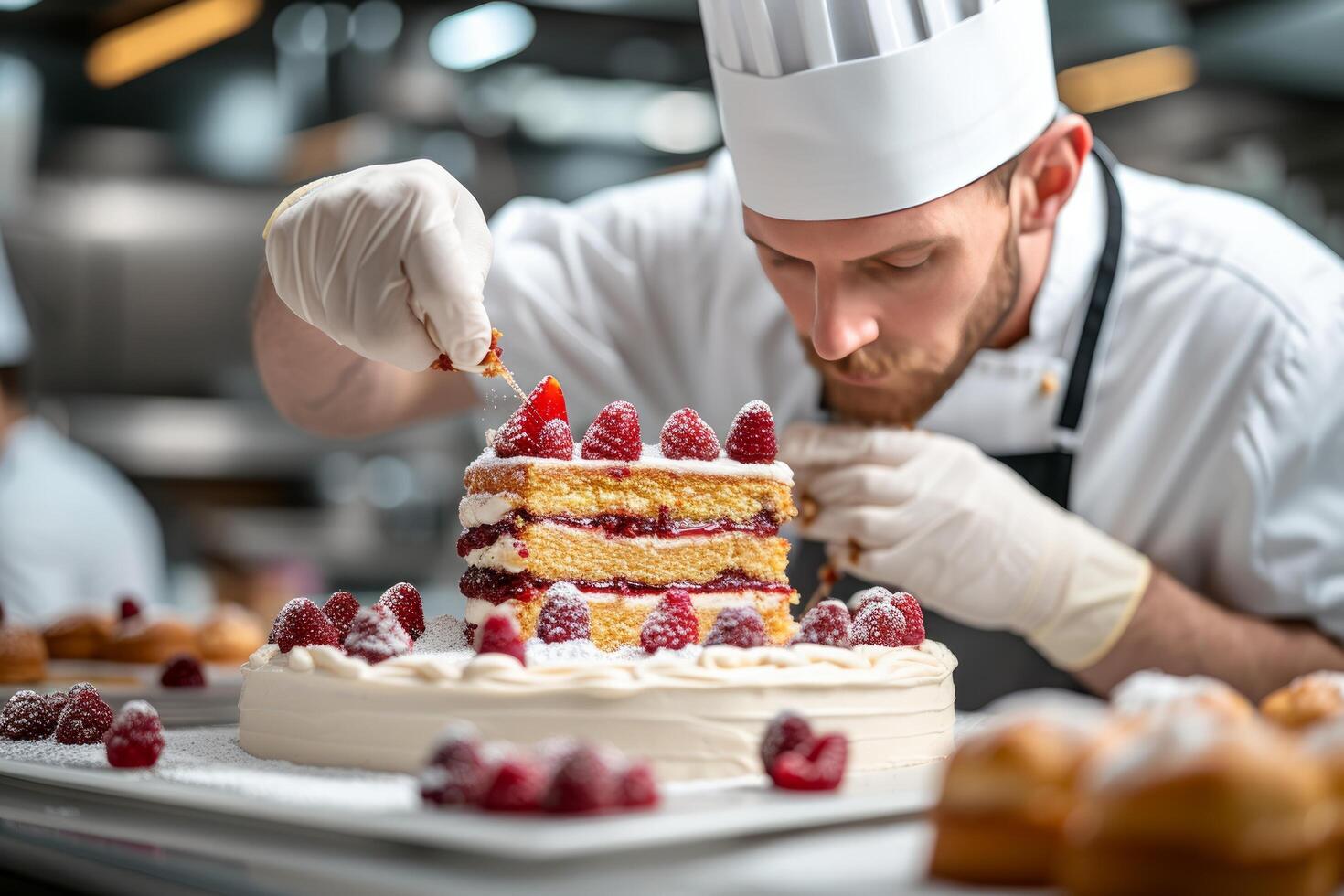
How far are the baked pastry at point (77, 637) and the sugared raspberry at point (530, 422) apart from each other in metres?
1.69

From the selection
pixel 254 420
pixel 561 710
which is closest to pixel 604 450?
pixel 561 710

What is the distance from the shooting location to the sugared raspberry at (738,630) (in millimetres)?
1893

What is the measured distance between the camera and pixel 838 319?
2297 millimetres

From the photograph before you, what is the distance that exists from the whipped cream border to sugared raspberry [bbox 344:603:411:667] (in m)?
0.02

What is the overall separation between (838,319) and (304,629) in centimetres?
104

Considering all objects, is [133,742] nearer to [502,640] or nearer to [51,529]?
[502,640]

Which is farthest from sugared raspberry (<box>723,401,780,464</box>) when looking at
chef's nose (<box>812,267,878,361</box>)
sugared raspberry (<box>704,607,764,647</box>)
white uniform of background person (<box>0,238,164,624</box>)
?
white uniform of background person (<box>0,238,164,624</box>)

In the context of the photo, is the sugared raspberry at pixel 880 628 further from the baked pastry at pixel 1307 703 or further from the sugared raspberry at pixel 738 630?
the baked pastry at pixel 1307 703

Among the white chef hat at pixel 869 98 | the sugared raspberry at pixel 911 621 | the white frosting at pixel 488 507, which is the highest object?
the white chef hat at pixel 869 98

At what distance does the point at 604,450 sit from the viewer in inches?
86.1

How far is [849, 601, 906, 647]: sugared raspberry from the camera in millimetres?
2078

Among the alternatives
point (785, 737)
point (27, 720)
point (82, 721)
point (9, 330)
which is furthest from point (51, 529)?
point (785, 737)

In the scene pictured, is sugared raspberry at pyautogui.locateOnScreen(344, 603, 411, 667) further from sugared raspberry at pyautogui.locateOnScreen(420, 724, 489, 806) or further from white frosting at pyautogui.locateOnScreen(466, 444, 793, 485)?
sugared raspberry at pyautogui.locateOnScreen(420, 724, 489, 806)

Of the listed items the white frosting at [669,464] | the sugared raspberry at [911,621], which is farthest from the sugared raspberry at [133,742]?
the sugared raspberry at [911,621]
